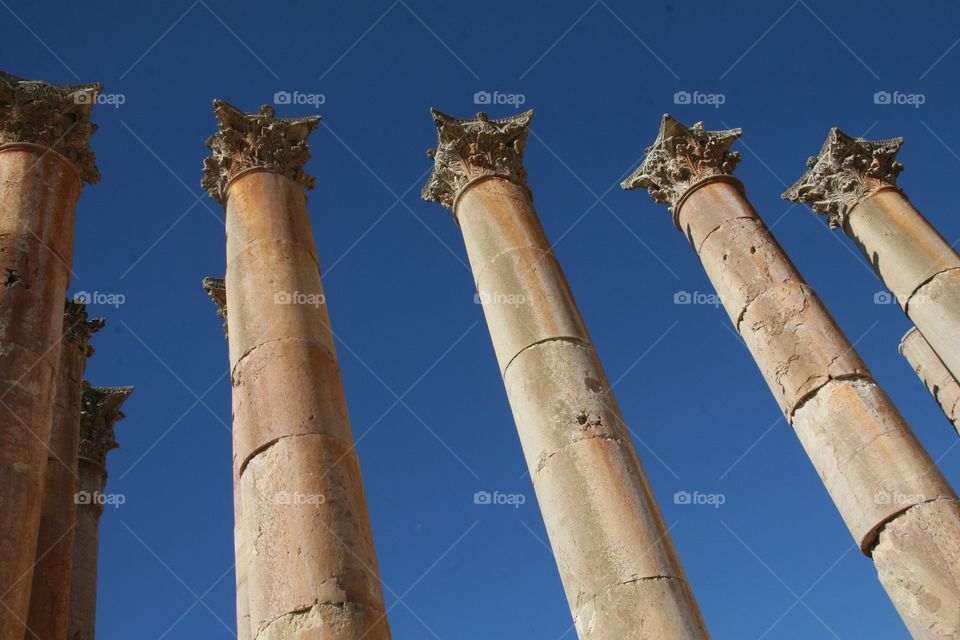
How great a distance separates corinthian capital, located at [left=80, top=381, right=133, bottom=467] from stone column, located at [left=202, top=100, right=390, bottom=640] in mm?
6890

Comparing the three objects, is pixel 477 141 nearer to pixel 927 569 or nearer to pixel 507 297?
pixel 507 297

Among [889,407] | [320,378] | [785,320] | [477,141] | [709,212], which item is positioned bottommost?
[889,407]

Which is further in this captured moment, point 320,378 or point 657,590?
point 320,378

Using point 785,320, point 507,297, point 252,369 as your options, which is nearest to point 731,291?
point 785,320

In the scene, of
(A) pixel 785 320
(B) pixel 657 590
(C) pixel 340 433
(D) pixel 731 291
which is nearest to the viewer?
(B) pixel 657 590

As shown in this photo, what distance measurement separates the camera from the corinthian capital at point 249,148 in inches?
703

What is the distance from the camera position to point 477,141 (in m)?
19.7

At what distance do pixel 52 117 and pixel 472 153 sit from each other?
8553mm

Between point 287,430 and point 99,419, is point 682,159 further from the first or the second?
point 99,419

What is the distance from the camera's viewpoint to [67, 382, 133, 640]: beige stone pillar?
62.1 feet

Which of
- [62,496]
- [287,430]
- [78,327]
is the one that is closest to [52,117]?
[78,327]

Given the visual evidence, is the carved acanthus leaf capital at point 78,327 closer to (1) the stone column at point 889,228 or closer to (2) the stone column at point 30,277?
(2) the stone column at point 30,277

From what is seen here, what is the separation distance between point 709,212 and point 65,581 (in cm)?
1570

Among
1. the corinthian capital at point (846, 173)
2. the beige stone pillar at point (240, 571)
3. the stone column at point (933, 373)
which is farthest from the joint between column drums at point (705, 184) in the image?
the beige stone pillar at point (240, 571)
